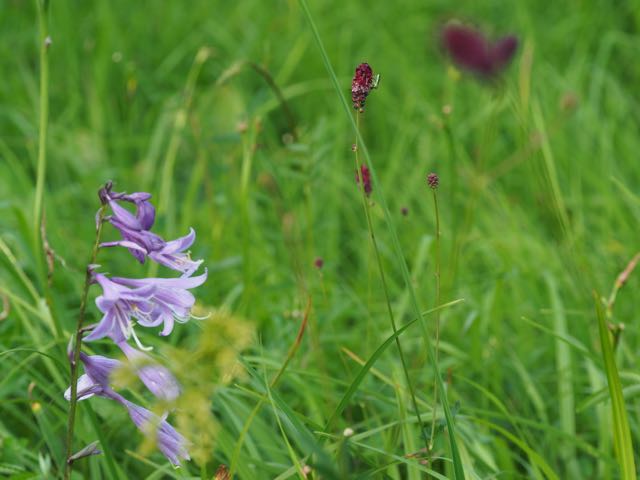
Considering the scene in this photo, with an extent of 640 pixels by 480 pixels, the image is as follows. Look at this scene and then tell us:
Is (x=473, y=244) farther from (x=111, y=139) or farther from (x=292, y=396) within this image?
(x=111, y=139)

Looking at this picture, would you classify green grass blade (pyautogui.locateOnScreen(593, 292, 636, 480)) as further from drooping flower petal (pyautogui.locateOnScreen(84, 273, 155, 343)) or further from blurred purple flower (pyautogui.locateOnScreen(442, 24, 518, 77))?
drooping flower petal (pyautogui.locateOnScreen(84, 273, 155, 343))

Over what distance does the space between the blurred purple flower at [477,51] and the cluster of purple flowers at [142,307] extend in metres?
0.66

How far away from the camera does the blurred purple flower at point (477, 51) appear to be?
1.63 m

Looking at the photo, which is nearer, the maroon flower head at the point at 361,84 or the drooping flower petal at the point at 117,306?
the drooping flower petal at the point at 117,306

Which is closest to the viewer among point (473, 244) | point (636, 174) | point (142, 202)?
point (142, 202)

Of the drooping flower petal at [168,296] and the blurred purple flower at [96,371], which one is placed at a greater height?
the drooping flower petal at [168,296]

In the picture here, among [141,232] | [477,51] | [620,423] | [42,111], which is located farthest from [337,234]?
[141,232]

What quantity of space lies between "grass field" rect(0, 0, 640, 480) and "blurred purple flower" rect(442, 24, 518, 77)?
89 millimetres

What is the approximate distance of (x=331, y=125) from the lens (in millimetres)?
3859

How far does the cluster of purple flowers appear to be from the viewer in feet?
4.05

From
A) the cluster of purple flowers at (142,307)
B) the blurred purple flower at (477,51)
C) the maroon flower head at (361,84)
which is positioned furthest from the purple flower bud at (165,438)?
the blurred purple flower at (477,51)

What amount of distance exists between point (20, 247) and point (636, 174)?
2.64 m

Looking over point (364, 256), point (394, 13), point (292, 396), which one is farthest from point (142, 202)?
point (394, 13)

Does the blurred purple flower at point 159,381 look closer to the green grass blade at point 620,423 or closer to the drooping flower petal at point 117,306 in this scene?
the drooping flower petal at point 117,306
